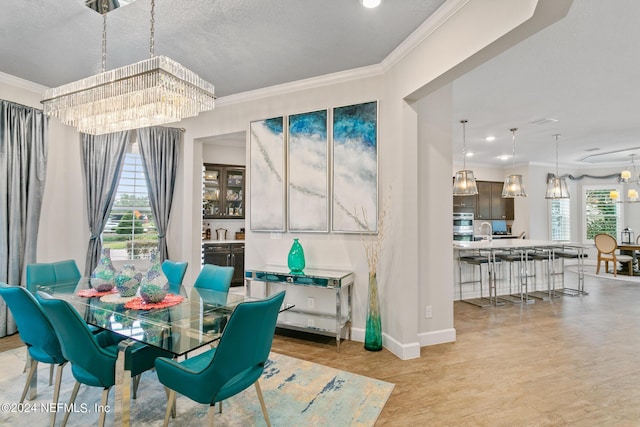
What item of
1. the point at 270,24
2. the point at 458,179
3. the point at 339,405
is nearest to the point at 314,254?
the point at 339,405

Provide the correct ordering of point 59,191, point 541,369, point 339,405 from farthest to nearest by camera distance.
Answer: point 59,191 → point 541,369 → point 339,405

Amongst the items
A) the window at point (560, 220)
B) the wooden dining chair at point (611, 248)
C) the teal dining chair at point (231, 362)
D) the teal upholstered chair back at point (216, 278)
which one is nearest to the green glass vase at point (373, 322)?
the teal upholstered chair back at point (216, 278)

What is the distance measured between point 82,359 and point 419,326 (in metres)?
2.92

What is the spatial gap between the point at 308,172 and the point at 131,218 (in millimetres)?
2818

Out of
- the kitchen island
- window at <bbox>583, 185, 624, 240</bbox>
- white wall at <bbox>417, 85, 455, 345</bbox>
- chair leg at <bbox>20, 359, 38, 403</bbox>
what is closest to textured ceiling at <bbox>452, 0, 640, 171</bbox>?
white wall at <bbox>417, 85, 455, 345</bbox>

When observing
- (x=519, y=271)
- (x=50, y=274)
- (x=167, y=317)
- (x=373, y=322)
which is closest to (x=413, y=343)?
(x=373, y=322)

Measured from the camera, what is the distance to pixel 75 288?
2771 mm

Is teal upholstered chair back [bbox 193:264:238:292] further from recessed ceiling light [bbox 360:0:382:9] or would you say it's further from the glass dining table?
recessed ceiling light [bbox 360:0:382:9]

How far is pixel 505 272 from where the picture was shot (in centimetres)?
583

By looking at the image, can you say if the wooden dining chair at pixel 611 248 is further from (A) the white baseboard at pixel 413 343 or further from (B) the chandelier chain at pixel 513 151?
(A) the white baseboard at pixel 413 343

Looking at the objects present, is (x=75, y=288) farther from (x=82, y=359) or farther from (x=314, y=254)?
(x=314, y=254)

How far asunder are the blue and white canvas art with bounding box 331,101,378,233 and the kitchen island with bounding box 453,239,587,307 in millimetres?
2389

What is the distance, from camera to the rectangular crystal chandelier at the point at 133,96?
2154mm

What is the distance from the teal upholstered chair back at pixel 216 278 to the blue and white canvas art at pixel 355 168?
131 centimetres
